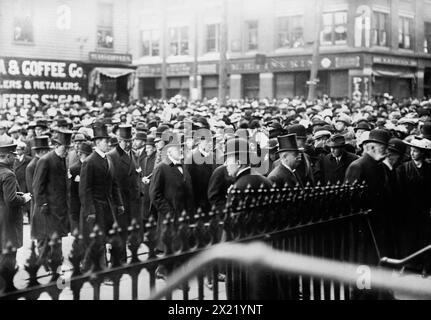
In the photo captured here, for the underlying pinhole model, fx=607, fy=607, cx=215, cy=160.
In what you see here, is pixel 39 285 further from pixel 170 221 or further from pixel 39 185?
pixel 39 185

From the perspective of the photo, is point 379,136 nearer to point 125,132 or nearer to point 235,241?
point 235,241

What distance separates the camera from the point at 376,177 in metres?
7.03

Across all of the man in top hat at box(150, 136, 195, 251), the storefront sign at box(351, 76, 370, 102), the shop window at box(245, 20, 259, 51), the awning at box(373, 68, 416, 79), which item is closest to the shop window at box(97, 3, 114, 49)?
the shop window at box(245, 20, 259, 51)

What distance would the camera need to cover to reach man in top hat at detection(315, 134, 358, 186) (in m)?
9.60

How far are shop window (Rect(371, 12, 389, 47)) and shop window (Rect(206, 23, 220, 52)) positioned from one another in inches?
454

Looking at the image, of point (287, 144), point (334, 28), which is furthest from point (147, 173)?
point (334, 28)

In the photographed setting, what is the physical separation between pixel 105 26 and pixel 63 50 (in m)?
3.11

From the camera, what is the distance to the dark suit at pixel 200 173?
9141mm

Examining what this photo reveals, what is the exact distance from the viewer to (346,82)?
36.4m
